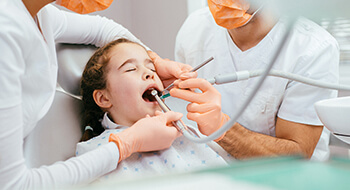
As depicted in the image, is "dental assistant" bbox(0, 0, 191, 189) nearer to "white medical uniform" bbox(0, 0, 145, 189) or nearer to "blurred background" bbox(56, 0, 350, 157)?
"white medical uniform" bbox(0, 0, 145, 189)

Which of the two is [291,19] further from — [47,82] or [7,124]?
[47,82]

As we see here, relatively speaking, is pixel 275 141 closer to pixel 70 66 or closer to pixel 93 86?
pixel 93 86

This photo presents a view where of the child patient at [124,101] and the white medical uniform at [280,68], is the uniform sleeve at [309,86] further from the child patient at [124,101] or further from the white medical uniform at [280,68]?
the child patient at [124,101]

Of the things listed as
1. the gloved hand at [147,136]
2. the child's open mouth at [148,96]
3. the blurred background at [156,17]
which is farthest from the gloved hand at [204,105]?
the blurred background at [156,17]

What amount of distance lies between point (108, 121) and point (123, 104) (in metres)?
0.09

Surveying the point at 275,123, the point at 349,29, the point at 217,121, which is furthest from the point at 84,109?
the point at 349,29

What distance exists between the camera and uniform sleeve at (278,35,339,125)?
4.23 feet

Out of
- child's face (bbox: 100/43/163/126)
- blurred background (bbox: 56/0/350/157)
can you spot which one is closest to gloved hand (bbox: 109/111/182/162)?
child's face (bbox: 100/43/163/126)

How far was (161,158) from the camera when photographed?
116 cm

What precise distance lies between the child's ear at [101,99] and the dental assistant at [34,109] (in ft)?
1.01

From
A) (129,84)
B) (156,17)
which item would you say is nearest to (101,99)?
(129,84)

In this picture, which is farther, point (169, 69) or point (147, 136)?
point (169, 69)

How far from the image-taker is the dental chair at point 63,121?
3.62 feet

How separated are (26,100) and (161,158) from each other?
1.63 ft
